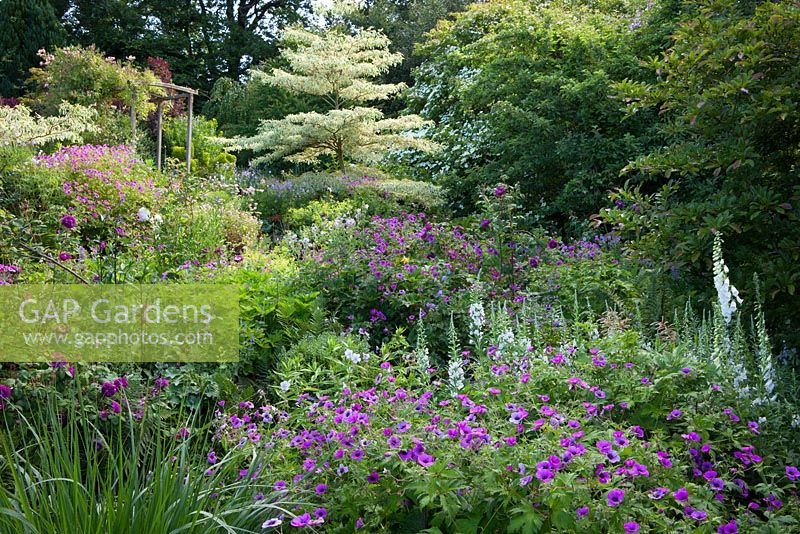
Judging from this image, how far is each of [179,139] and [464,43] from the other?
600cm

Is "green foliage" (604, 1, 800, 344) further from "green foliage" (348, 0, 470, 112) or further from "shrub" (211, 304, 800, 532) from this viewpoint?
"green foliage" (348, 0, 470, 112)

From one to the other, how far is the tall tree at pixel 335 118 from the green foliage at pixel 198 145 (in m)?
2.54

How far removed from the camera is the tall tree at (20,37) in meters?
18.2

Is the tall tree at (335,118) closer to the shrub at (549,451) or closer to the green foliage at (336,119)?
the green foliage at (336,119)

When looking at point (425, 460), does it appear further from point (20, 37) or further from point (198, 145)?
point (20, 37)

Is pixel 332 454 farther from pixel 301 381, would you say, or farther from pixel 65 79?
pixel 65 79

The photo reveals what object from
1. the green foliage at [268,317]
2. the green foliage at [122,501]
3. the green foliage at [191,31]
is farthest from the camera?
the green foliage at [191,31]

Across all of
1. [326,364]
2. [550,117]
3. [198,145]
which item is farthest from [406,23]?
[326,364]

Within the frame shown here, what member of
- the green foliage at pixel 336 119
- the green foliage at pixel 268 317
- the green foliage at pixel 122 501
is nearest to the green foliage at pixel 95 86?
the green foliage at pixel 336 119

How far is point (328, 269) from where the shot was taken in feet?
15.1

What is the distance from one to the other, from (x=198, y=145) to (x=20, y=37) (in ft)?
28.8

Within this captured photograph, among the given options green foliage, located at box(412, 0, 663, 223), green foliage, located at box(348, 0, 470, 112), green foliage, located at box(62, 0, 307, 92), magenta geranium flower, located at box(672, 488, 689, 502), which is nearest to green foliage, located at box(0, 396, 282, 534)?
magenta geranium flower, located at box(672, 488, 689, 502)

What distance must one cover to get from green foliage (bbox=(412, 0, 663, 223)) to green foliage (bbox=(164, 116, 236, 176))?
4728 millimetres

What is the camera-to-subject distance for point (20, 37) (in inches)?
723
